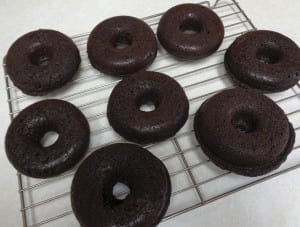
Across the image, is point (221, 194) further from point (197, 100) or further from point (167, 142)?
point (197, 100)

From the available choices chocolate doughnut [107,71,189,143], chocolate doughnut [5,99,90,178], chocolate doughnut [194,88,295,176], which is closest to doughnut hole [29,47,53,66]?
chocolate doughnut [5,99,90,178]

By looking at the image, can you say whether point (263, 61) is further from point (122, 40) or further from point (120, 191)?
point (120, 191)

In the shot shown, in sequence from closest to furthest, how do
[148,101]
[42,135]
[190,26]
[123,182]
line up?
[123,182] → [42,135] → [148,101] → [190,26]

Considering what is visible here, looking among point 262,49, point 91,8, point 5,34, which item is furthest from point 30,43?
point 262,49

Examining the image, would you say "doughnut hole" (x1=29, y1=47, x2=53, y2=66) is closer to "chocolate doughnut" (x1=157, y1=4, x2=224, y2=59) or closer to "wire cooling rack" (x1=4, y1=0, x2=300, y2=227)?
"wire cooling rack" (x1=4, y1=0, x2=300, y2=227)

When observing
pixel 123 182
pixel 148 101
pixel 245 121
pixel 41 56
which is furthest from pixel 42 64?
pixel 245 121
